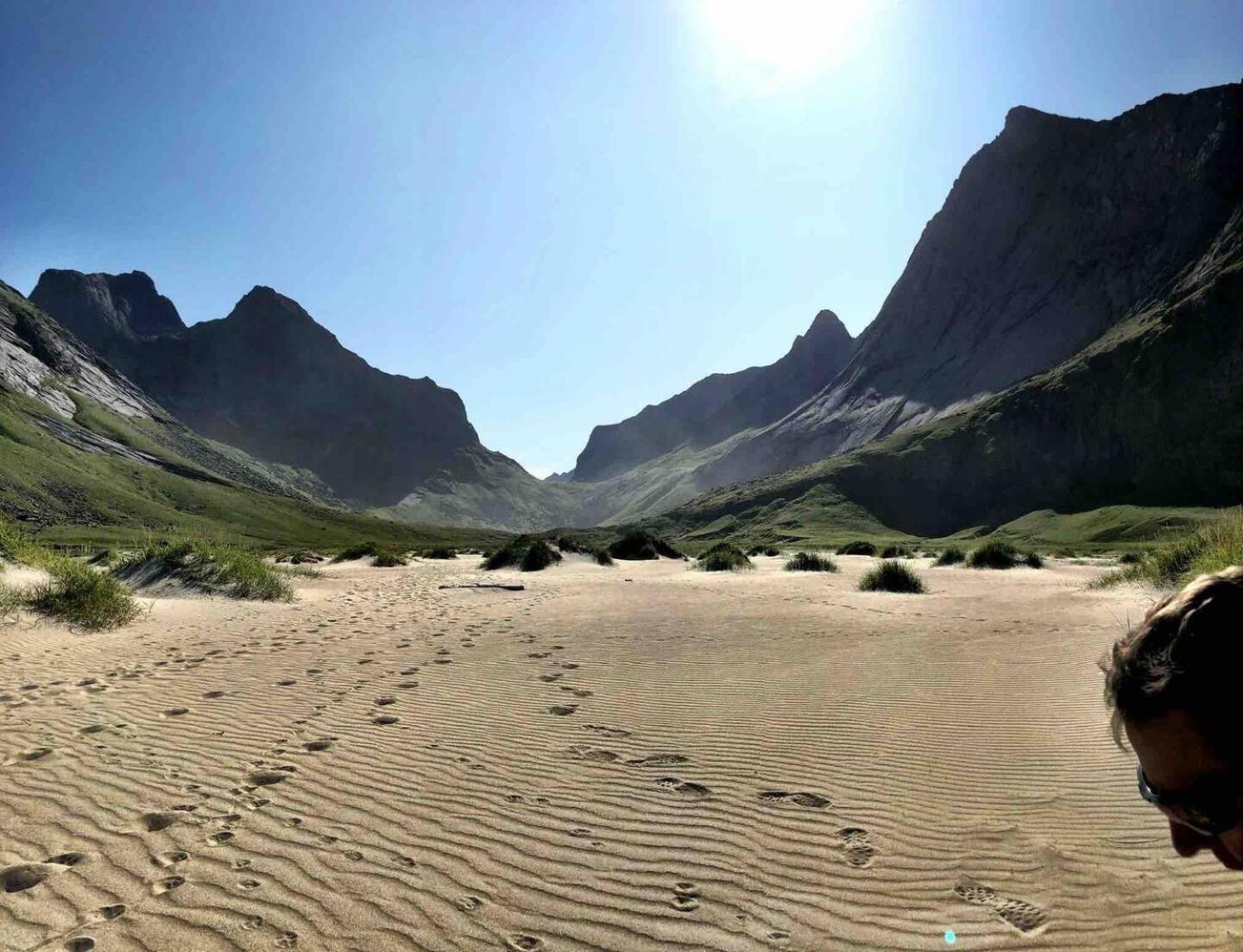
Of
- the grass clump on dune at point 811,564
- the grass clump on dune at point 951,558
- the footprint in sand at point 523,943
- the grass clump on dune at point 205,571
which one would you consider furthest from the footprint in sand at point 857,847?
the grass clump on dune at point 951,558

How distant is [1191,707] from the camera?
1.59 meters

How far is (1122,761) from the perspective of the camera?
4.86m

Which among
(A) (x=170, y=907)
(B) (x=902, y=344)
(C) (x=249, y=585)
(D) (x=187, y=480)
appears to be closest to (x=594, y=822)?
(A) (x=170, y=907)

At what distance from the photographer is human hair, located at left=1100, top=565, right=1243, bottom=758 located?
1.53m

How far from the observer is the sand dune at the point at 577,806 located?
2.93 metres

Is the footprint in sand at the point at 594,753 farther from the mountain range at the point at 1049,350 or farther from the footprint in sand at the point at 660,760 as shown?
the mountain range at the point at 1049,350

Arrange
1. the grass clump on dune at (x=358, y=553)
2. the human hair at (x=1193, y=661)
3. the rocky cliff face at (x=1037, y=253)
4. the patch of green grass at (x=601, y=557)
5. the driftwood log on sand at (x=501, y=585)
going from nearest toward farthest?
1. the human hair at (x=1193, y=661)
2. the driftwood log on sand at (x=501, y=585)
3. the patch of green grass at (x=601, y=557)
4. the grass clump on dune at (x=358, y=553)
5. the rocky cliff face at (x=1037, y=253)

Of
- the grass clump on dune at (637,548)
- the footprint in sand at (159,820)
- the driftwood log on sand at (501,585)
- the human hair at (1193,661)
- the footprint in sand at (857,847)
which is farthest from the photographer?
the grass clump on dune at (637,548)

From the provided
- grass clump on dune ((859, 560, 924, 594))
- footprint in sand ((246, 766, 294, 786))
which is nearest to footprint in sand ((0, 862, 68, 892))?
footprint in sand ((246, 766, 294, 786))

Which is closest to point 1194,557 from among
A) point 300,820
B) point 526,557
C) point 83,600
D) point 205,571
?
point 300,820

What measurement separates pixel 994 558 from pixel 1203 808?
27.3 metres

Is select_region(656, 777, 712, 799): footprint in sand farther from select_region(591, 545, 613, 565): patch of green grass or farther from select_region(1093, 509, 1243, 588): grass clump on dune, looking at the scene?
select_region(591, 545, 613, 565): patch of green grass

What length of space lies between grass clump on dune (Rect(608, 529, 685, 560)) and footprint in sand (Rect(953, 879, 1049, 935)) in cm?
3022

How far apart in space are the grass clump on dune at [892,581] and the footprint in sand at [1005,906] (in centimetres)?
1499
